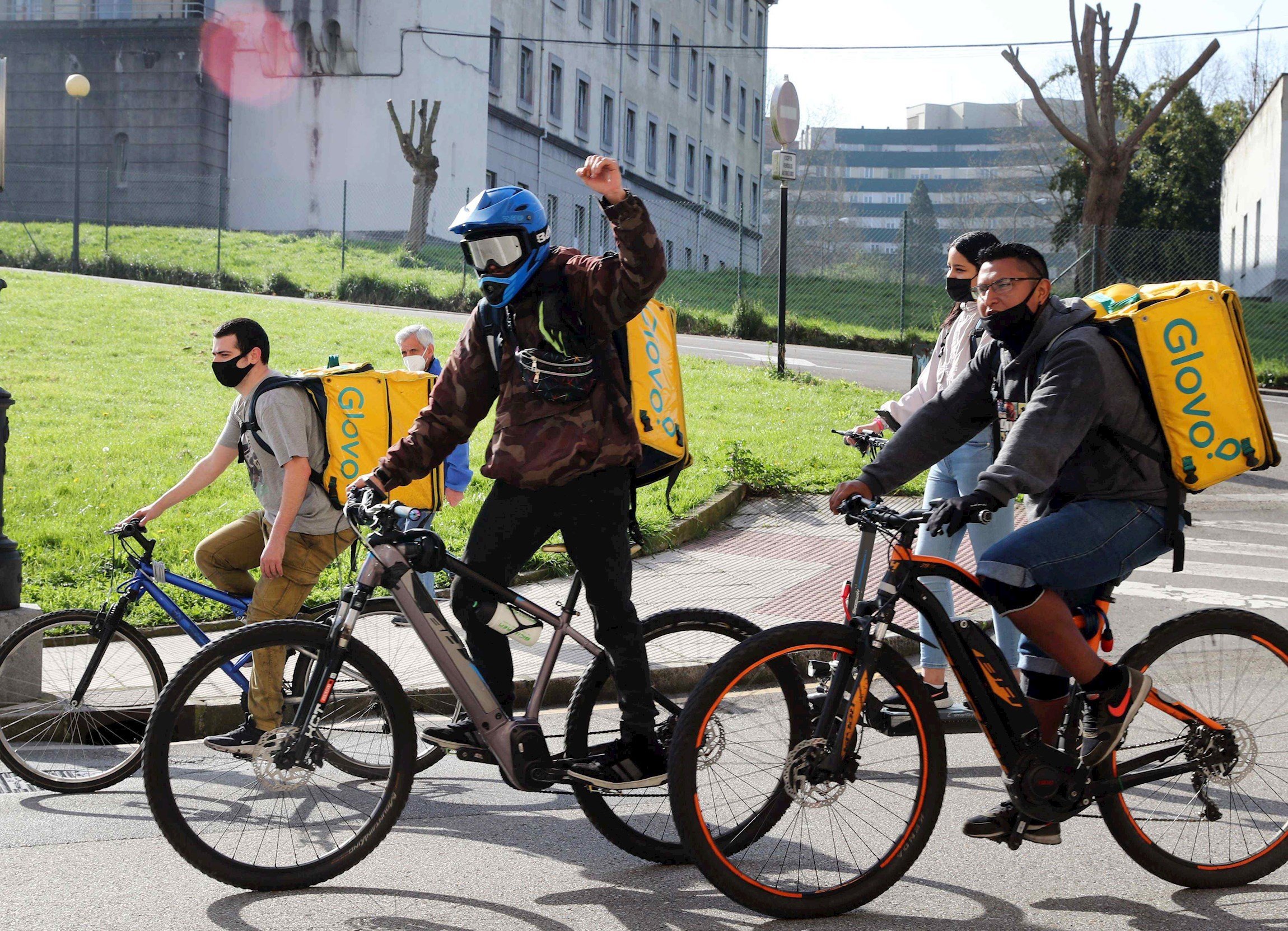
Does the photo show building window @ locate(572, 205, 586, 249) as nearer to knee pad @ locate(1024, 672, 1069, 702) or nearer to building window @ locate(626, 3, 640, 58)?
building window @ locate(626, 3, 640, 58)

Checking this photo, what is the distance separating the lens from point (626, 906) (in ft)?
12.4

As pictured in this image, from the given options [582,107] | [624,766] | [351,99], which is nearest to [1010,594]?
[624,766]

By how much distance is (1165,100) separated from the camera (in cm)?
2633

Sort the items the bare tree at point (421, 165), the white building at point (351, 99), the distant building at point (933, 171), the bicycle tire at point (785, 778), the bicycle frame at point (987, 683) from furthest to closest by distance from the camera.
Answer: the distant building at point (933, 171), the white building at point (351, 99), the bare tree at point (421, 165), the bicycle frame at point (987, 683), the bicycle tire at point (785, 778)

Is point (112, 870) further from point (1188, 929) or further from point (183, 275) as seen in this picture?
point (183, 275)

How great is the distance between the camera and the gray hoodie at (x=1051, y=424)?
3.70 metres

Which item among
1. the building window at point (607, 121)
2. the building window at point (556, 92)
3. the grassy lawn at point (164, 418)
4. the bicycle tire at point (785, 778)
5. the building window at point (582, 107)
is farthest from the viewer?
the building window at point (607, 121)

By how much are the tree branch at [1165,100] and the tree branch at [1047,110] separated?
0.67 meters

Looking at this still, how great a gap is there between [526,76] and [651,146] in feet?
36.8

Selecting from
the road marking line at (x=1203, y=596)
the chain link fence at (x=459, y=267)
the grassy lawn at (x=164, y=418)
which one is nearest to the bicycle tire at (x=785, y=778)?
the grassy lawn at (x=164, y=418)

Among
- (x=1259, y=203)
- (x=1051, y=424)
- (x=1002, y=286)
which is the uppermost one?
(x=1259, y=203)

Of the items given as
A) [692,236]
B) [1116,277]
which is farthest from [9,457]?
[692,236]

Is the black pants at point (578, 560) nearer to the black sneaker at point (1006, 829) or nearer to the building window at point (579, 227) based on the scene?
the black sneaker at point (1006, 829)

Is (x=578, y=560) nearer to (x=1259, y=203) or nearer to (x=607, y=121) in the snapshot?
(x=1259, y=203)
